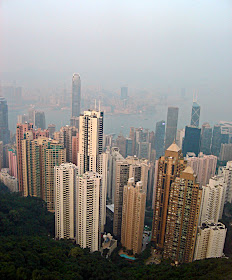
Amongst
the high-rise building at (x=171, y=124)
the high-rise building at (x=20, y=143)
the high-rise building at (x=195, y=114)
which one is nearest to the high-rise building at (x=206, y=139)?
the high-rise building at (x=195, y=114)

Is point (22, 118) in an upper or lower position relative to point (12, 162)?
upper

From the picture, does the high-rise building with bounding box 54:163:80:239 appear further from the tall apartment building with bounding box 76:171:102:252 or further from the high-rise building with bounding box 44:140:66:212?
the high-rise building with bounding box 44:140:66:212

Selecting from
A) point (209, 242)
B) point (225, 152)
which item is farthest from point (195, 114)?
point (209, 242)

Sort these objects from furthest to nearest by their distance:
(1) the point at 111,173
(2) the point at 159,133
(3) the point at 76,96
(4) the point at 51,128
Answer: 1. (2) the point at 159,133
2. (4) the point at 51,128
3. (3) the point at 76,96
4. (1) the point at 111,173

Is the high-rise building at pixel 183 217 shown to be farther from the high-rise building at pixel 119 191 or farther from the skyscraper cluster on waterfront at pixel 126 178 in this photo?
the high-rise building at pixel 119 191

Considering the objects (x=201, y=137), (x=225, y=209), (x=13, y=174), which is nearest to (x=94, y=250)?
(x=225, y=209)

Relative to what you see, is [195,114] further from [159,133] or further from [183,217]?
[183,217]
